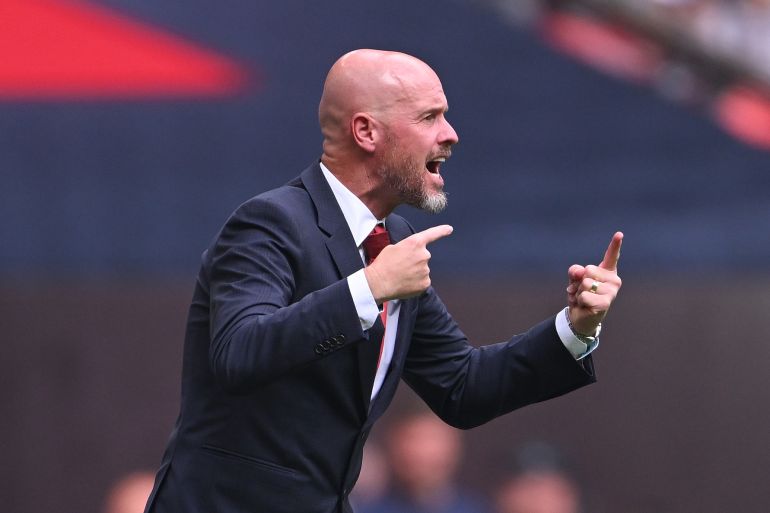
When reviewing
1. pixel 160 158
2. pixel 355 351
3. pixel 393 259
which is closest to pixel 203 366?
pixel 355 351

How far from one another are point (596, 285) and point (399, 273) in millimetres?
427

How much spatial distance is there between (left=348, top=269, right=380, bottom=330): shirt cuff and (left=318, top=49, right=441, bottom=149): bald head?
1.26ft

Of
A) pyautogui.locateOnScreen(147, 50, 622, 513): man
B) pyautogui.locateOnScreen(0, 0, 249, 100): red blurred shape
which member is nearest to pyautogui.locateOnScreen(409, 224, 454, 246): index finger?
pyautogui.locateOnScreen(147, 50, 622, 513): man

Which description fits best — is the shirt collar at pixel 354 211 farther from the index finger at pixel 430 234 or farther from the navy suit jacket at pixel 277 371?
the index finger at pixel 430 234

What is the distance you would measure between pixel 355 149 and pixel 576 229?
97.3 inches

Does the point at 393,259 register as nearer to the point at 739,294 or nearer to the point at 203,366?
the point at 203,366

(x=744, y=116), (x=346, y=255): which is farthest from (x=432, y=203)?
(x=744, y=116)

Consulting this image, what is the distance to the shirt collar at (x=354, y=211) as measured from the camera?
224 centimetres

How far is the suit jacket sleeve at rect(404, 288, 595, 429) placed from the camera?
2.37 metres

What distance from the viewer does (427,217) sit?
15.1 feet

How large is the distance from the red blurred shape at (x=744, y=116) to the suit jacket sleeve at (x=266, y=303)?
2880mm

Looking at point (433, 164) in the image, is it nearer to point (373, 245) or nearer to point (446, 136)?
point (446, 136)

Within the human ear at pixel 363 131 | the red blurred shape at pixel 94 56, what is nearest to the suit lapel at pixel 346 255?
the human ear at pixel 363 131

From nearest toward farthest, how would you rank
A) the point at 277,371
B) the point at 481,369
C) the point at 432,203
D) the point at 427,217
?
the point at 277,371
the point at 432,203
the point at 481,369
the point at 427,217
